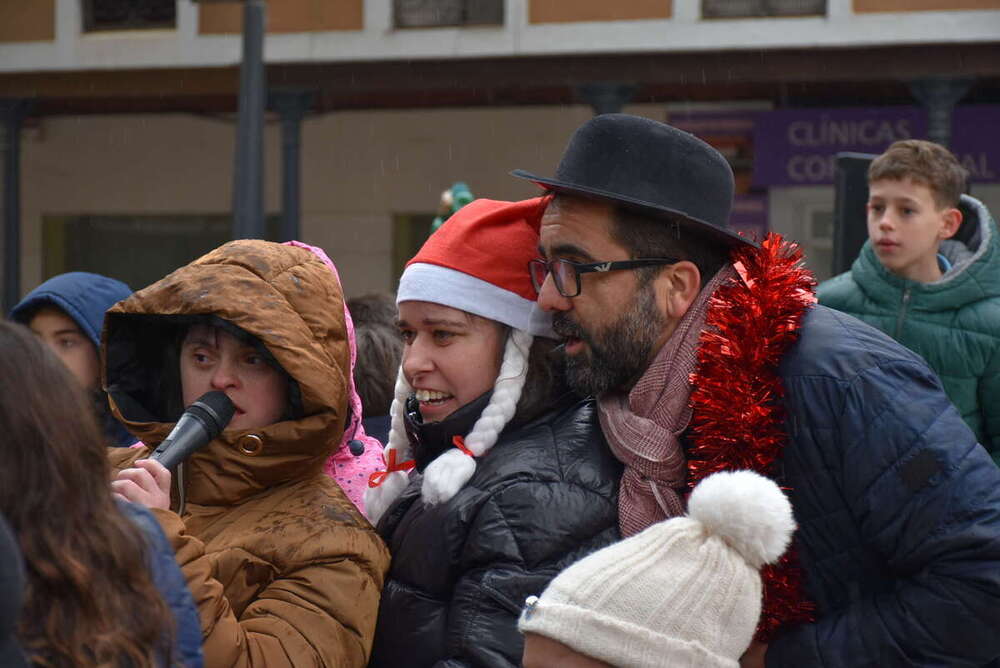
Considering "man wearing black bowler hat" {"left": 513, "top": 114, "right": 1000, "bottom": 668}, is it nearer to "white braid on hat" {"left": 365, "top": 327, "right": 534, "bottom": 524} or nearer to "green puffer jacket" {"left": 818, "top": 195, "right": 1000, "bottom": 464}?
"white braid on hat" {"left": 365, "top": 327, "right": 534, "bottom": 524}

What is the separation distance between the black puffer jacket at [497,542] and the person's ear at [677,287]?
270 mm

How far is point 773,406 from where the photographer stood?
7.38 ft

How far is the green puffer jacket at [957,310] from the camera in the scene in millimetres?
4273

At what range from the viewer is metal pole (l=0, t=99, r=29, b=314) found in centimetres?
1673

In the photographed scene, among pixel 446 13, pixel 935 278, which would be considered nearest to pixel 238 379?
pixel 935 278

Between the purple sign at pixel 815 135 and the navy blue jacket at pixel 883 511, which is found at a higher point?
the purple sign at pixel 815 135

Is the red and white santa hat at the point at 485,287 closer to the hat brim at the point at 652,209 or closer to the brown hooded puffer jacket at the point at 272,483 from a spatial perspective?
the brown hooded puffer jacket at the point at 272,483

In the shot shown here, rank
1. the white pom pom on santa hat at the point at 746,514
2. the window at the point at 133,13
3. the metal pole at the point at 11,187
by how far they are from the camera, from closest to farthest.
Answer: the white pom pom on santa hat at the point at 746,514
the window at the point at 133,13
the metal pole at the point at 11,187

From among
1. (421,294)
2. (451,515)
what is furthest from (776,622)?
(421,294)

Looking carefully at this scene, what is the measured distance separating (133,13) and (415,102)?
145 inches

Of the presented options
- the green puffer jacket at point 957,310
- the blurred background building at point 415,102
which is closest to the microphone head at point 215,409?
the green puffer jacket at point 957,310

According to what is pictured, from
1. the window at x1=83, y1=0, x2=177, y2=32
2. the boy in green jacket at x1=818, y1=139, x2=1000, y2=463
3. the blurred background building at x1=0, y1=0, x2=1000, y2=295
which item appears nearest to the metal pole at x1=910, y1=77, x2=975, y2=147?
the blurred background building at x1=0, y1=0, x2=1000, y2=295

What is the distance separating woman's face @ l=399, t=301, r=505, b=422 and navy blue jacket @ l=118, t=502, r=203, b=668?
89 centimetres

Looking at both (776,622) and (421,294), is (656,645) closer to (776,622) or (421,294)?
(776,622)
